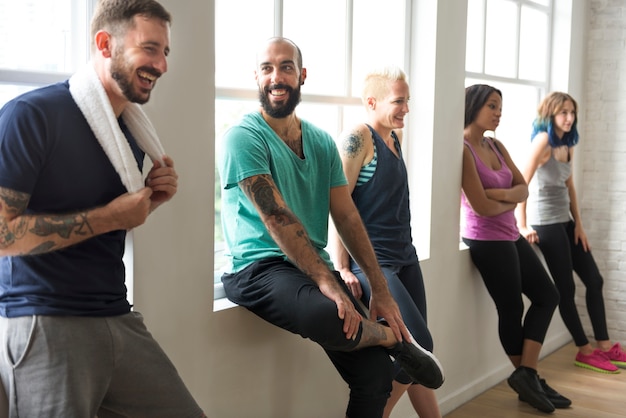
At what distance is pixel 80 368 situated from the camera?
1791 mm

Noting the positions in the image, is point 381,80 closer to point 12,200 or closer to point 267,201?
point 267,201

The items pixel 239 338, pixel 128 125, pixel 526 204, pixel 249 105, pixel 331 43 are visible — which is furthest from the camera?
pixel 526 204

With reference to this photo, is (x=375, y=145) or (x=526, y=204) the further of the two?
(x=526, y=204)

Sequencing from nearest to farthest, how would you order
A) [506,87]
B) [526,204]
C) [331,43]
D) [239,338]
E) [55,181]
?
[55,181], [239,338], [331,43], [526,204], [506,87]

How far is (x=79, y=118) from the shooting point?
1.81 metres

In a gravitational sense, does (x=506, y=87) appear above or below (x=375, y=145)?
above

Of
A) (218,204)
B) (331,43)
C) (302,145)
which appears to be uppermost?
(331,43)

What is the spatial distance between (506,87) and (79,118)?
397 centimetres

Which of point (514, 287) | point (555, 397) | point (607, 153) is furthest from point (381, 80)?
point (607, 153)

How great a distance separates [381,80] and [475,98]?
1.09m

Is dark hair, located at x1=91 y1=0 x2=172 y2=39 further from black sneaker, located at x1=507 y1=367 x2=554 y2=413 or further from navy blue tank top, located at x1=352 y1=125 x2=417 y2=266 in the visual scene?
black sneaker, located at x1=507 y1=367 x2=554 y2=413

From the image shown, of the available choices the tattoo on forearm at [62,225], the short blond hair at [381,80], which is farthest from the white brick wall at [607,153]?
the tattoo on forearm at [62,225]

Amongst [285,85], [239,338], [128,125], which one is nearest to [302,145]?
[285,85]

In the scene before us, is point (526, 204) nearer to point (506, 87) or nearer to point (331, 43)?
point (506, 87)
